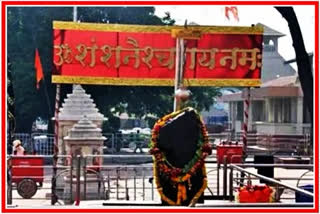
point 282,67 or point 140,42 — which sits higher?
point 282,67

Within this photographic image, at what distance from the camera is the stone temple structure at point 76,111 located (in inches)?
358

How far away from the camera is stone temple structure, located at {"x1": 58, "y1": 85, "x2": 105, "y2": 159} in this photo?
29.8 feet

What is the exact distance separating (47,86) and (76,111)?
856 cm

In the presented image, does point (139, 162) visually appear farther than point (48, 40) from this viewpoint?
No

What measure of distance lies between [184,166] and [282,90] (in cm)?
1525

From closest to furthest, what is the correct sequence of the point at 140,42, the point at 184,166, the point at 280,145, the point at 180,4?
the point at 180,4 < the point at 184,166 < the point at 140,42 < the point at 280,145

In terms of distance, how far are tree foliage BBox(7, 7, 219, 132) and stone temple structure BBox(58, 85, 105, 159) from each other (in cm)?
495

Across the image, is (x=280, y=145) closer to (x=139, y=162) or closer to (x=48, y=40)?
(x=139, y=162)

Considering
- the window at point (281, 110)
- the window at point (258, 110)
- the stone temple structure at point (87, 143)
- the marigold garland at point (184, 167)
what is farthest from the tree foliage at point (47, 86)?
the marigold garland at point (184, 167)

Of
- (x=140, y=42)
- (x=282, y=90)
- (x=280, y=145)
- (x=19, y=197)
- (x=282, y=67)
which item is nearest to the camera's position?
(x=140, y=42)

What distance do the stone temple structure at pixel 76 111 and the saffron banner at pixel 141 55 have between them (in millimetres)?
2045

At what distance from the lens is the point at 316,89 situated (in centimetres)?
459

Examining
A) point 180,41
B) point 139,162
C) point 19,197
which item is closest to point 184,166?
point 180,41

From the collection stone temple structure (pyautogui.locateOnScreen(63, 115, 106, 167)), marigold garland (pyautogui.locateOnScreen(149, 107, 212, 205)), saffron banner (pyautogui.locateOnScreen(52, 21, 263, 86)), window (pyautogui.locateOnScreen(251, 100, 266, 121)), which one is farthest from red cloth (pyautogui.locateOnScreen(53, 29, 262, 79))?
window (pyautogui.locateOnScreen(251, 100, 266, 121))
